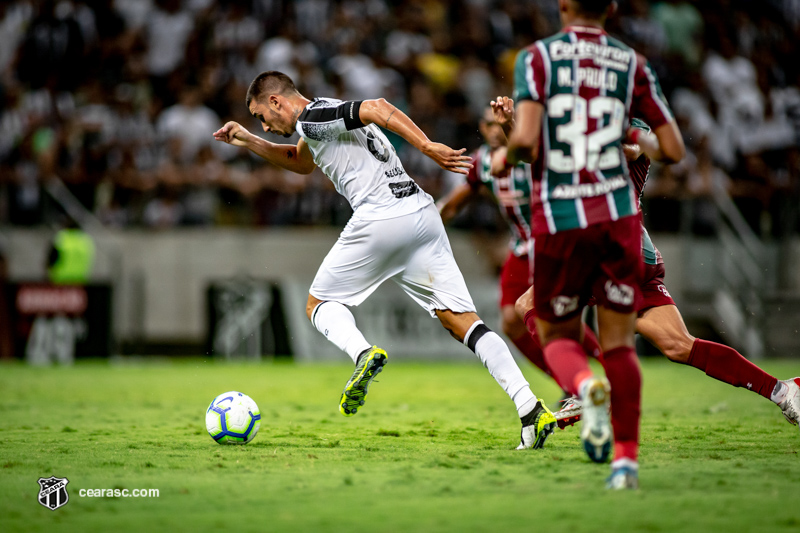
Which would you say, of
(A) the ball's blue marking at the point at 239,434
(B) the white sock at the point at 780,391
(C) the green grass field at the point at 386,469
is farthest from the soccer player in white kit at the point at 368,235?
(B) the white sock at the point at 780,391

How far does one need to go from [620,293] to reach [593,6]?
1.43 metres

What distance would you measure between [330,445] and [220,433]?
737 millimetres

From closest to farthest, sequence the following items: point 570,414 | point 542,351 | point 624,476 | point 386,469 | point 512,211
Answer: point 624,476 → point 386,469 → point 570,414 → point 542,351 → point 512,211

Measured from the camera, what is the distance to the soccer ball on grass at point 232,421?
6246mm

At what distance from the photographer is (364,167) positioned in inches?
261

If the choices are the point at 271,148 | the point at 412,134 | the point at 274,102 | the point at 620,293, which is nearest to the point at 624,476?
the point at 620,293

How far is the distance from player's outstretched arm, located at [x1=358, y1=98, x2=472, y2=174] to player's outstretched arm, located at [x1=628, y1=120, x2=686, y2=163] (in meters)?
1.18

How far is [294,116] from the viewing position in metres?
6.69

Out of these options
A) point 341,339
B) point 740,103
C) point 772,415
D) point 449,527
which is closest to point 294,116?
point 341,339

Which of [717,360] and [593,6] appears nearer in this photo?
[593,6]

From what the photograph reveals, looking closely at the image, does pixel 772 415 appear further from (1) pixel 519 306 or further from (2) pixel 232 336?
(2) pixel 232 336

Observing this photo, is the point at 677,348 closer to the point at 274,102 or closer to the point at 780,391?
the point at 780,391

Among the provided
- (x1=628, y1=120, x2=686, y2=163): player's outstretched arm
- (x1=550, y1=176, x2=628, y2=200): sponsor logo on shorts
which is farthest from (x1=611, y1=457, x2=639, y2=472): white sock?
(x1=628, y1=120, x2=686, y2=163): player's outstretched arm

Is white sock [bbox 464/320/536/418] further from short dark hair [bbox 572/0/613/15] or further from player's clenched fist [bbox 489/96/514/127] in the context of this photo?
short dark hair [bbox 572/0/613/15]
